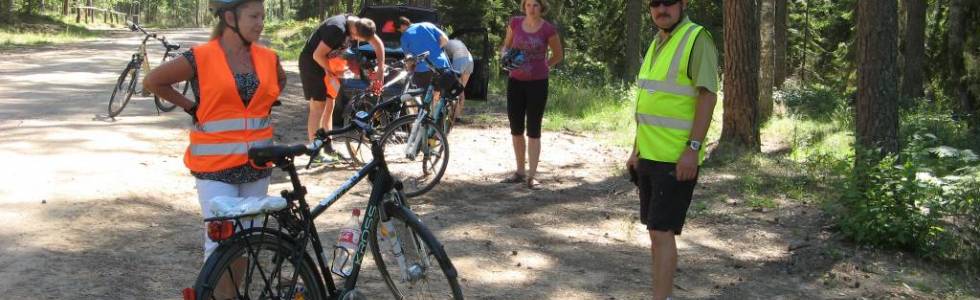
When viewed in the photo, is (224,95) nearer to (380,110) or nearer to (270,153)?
(270,153)

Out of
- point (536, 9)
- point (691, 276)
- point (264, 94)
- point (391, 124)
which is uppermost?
point (536, 9)

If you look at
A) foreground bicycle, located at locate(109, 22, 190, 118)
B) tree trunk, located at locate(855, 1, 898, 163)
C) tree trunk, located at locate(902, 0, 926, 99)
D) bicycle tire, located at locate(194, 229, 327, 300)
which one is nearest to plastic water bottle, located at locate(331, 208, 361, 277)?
bicycle tire, located at locate(194, 229, 327, 300)

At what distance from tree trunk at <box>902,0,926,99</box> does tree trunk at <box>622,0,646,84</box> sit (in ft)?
18.8

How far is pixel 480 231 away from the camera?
696 centimetres

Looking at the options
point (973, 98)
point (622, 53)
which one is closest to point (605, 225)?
point (973, 98)

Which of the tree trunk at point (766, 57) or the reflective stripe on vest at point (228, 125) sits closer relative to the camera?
the reflective stripe on vest at point (228, 125)

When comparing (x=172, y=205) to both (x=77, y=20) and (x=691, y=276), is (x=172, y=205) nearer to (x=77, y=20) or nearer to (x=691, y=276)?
(x=691, y=276)

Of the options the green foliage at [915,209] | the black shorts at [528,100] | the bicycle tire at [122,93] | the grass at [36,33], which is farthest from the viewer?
the grass at [36,33]

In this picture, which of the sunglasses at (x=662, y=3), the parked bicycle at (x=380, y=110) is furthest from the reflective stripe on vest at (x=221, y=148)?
the parked bicycle at (x=380, y=110)

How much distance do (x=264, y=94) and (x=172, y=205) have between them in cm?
357

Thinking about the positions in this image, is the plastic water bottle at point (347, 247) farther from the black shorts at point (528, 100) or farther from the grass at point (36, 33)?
the grass at point (36, 33)

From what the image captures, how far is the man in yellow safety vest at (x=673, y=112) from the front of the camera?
4402 mm

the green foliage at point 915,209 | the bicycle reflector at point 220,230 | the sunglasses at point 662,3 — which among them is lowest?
the green foliage at point 915,209

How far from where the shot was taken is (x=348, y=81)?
34.0ft
